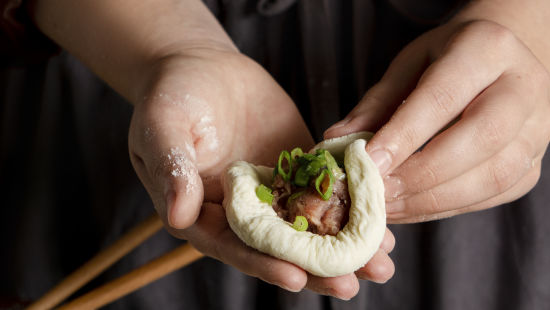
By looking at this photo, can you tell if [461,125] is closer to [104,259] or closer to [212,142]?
[212,142]

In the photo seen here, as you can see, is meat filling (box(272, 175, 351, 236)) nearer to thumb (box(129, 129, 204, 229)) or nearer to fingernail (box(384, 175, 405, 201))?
fingernail (box(384, 175, 405, 201))

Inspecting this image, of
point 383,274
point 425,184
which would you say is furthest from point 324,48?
point 383,274

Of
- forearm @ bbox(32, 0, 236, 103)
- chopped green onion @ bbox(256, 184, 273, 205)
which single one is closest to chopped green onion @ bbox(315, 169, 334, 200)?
chopped green onion @ bbox(256, 184, 273, 205)

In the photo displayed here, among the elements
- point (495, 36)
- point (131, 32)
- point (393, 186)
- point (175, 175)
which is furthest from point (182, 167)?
point (495, 36)

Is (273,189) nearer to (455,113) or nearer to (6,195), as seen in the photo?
(455,113)

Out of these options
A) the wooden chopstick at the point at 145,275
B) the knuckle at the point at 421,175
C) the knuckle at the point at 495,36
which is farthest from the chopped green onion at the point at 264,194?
the knuckle at the point at 495,36
